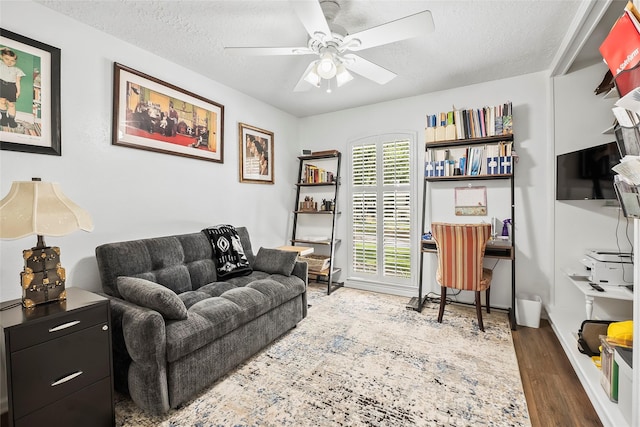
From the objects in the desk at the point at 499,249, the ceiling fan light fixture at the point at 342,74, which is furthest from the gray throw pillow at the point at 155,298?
the desk at the point at 499,249

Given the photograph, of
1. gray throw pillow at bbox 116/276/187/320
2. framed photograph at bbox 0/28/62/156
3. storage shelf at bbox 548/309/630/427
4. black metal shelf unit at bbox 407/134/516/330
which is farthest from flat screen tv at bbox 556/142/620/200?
framed photograph at bbox 0/28/62/156

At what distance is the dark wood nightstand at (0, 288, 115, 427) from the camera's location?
4.11 ft

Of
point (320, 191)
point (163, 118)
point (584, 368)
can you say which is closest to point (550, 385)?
point (584, 368)

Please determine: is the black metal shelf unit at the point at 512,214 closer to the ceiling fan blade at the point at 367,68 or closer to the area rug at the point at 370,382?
the area rug at the point at 370,382

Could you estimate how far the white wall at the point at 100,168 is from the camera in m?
1.89

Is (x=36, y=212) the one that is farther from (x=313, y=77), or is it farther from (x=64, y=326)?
(x=313, y=77)

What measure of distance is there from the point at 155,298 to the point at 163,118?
5.79 ft

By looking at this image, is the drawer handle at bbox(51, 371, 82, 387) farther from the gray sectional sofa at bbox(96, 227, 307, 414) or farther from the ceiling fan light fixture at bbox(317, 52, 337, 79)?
the ceiling fan light fixture at bbox(317, 52, 337, 79)

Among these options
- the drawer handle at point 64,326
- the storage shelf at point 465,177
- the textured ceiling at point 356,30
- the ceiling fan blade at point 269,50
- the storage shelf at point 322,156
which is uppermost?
the textured ceiling at point 356,30

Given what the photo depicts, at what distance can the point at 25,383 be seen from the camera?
4.16ft

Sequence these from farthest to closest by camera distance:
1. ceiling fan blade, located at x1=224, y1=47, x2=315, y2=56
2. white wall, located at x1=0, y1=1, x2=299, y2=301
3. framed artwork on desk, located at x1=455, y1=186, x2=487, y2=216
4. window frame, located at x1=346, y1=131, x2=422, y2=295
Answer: window frame, located at x1=346, y1=131, x2=422, y2=295 < framed artwork on desk, located at x1=455, y1=186, x2=487, y2=216 < ceiling fan blade, located at x1=224, y1=47, x2=315, y2=56 < white wall, located at x1=0, y1=1, x2=299, y2=301

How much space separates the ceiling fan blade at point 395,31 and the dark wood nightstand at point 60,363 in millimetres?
2180

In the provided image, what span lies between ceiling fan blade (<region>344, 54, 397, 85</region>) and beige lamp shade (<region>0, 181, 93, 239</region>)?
1.99 m

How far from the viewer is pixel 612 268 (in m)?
2.31
